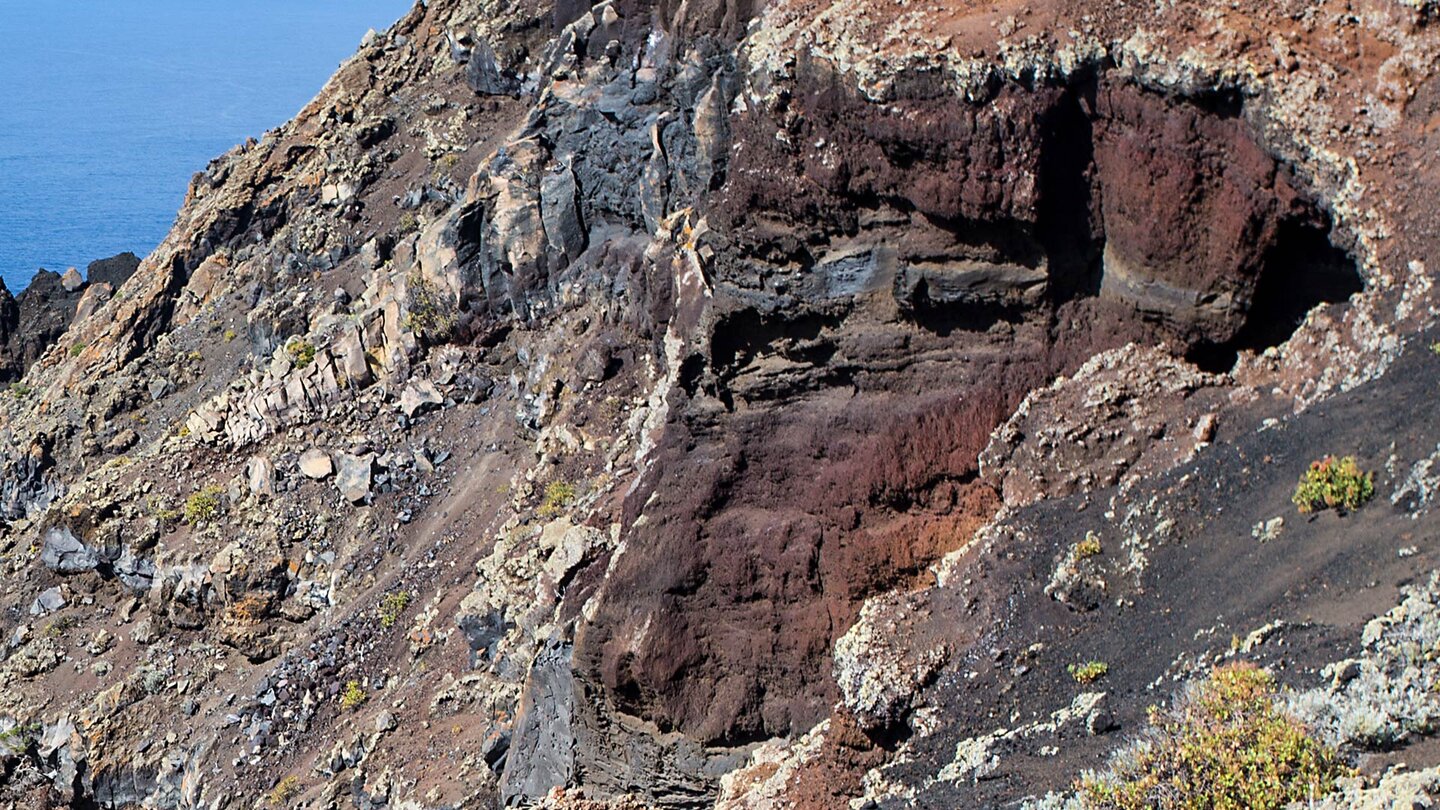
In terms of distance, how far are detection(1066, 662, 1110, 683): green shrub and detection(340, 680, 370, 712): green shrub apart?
15.1m

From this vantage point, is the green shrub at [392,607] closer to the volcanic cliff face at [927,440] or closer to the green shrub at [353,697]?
the volcanic cliff face at [927,440]

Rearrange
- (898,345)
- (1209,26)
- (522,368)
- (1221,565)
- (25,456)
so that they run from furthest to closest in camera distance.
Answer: (25,456), (522,368), (898,345), (1209,26), (1221,565)

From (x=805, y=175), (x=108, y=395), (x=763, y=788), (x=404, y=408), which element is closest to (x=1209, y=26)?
(x=805, y=175)

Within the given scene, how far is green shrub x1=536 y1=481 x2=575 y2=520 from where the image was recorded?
23688 mm

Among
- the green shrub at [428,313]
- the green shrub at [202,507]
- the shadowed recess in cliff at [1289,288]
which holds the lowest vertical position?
the shadowed recess in cliff at [1289,288]

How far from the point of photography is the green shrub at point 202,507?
99.1ft

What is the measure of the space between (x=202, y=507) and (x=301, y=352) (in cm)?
389

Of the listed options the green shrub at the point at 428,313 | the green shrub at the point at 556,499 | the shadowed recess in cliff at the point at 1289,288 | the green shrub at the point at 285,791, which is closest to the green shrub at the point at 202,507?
the green shrub at the point at 428,313

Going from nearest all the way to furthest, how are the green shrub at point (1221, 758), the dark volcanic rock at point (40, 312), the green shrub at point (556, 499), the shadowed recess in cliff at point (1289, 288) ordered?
the green shrub at point (1221, 758) < the shadowed recess in cliff at point (1289, 288) < the green shrub at point (556, 499) < the dark volcanic rock at point (40, 312)

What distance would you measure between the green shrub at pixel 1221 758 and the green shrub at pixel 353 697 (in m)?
16.2

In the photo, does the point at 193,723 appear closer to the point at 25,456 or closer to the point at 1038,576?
the point at 25,456

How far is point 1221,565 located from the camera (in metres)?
11.5

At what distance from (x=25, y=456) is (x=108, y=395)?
2.30m

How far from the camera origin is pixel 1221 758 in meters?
9.20
